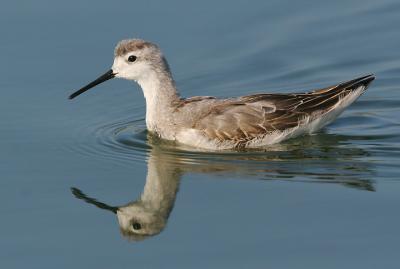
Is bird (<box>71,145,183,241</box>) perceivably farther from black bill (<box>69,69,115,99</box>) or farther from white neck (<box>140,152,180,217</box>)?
black bill (<box>69,69,115,99</box>)

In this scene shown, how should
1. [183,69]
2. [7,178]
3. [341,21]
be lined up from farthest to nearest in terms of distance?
1. [341,21]
2. [183,69]
3. [7,178]

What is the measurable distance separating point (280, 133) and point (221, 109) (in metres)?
0.92

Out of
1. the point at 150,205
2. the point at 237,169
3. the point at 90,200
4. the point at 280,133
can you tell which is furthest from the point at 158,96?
the point at 90,200

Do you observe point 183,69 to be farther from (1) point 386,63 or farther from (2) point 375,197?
(2) point 375,197

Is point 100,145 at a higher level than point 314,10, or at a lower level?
lower

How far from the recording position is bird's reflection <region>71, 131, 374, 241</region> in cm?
1178

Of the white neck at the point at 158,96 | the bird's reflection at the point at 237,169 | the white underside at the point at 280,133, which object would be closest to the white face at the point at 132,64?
the white neck at the point at 158,96

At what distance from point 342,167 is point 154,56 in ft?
10.9

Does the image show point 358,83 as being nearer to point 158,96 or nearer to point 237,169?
point 237,169

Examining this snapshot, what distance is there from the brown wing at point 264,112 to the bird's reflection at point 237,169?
A: 340 mm

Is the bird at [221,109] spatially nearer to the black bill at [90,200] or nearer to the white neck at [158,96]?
the white neck at [158,96]

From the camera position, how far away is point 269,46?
16.9 m

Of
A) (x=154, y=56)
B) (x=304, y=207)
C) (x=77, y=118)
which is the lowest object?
(x=304, y=207)

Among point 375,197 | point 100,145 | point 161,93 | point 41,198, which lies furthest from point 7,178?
point 375,197
